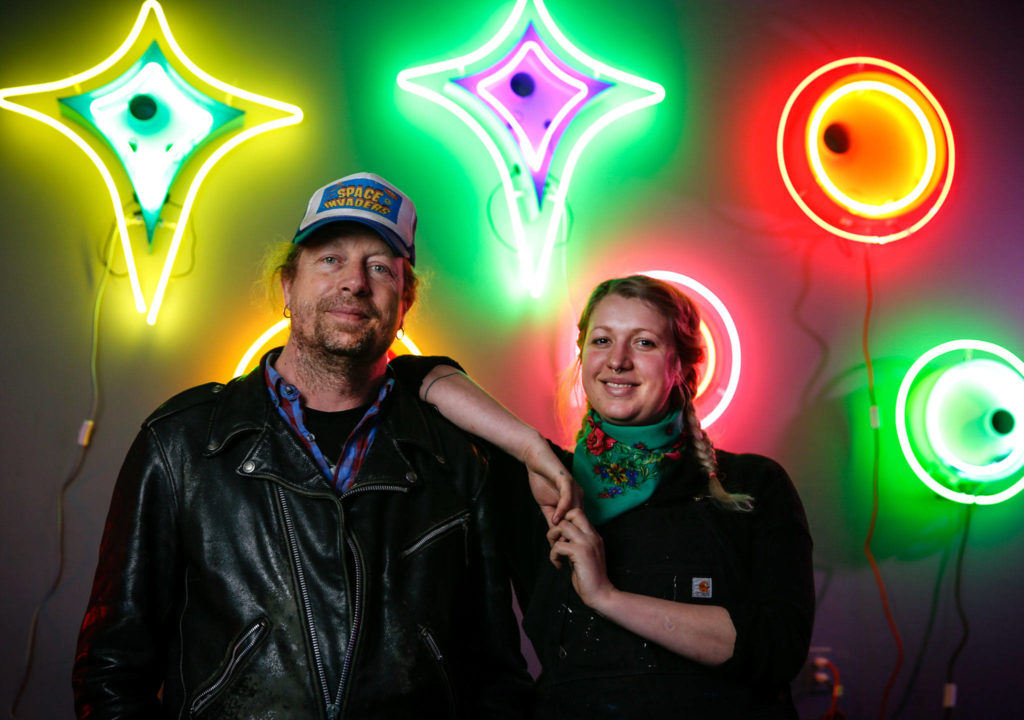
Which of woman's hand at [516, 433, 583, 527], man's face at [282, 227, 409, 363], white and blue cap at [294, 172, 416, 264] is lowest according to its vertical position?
woman's hand at [516, 433, 583, 527]

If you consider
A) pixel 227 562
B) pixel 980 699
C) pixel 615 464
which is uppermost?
pixel 615 464

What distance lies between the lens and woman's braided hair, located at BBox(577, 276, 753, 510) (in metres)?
1.99

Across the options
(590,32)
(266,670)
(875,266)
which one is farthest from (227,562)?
(875,266)

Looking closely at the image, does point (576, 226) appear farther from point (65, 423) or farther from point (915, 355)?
point (65, 423)

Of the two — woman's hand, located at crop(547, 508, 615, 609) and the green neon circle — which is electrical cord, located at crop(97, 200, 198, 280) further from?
the green neon circle

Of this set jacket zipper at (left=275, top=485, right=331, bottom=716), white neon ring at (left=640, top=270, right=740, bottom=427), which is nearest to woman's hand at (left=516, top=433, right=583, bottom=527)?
jacket zipper at (left=275, top=485, right=331, bottom=716)

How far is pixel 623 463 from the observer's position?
1.91 meters

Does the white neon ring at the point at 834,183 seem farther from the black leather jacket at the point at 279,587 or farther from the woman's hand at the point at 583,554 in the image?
the black leather jacket at the point at 279,587

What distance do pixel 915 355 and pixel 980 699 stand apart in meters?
1.49

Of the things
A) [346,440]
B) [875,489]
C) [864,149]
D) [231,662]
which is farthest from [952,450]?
[231,662]

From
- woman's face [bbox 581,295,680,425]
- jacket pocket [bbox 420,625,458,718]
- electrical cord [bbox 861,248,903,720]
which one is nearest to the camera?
jacket pocket [bbox 420,625,458,718]

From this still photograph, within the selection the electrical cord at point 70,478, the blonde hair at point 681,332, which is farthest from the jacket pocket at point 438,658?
the electrical cord at point 70,478

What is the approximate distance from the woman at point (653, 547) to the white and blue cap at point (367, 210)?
0.39 metres

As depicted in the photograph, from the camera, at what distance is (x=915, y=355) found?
332 centimetres
